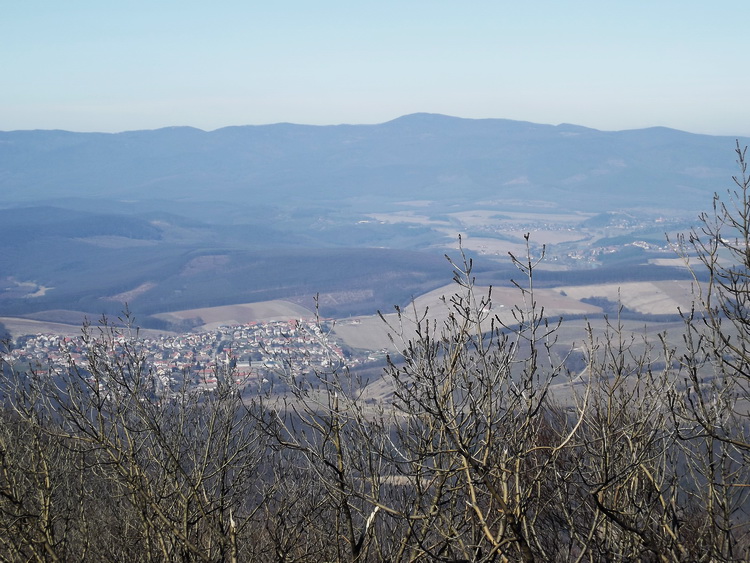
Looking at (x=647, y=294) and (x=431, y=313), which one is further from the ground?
(x=431, y=313)

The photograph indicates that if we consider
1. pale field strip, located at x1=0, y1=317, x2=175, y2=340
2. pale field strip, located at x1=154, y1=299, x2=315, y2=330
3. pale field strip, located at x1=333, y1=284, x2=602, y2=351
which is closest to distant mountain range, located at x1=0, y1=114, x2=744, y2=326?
pale field strip, located at x1=154, y1=299, x2=315, y2=330

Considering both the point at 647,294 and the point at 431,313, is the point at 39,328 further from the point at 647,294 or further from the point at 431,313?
the point at 647,294

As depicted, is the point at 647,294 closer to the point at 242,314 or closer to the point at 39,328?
the point at 242,314

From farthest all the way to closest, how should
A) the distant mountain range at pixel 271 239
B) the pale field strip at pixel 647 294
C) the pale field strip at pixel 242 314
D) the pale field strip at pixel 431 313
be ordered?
the distant mountain range at pixel 271 239 < the pale field strip at pixel 242 314 < the pale field strip at pixel 647 294 < the pale field strip at pixel 431 313

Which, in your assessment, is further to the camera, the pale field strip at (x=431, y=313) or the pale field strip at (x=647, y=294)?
the pale field strip at (x=647, y=294)

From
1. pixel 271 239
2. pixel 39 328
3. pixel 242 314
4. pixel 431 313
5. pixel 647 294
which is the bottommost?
pixel 242 314

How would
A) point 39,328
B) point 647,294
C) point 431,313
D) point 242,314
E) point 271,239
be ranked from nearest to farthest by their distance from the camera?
point 431,313 → point 39,328 → point 647,294 → point 242,314 → point 271,239

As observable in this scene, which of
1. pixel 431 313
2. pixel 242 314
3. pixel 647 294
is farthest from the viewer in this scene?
pixel 242 314

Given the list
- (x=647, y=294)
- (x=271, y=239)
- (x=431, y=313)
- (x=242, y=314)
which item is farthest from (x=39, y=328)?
(x=271, y=239)

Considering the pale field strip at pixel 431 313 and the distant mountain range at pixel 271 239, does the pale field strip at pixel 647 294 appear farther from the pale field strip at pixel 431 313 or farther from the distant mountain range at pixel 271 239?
the distant mountain range at pixel 271 239

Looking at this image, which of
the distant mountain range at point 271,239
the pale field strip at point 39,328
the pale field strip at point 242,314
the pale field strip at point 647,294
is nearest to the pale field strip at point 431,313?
the pale field strip at point 647,294

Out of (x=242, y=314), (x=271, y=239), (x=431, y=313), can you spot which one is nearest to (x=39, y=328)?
(x=242, y=314)

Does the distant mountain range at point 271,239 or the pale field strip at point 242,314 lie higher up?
the distant mountain range at point 271,239

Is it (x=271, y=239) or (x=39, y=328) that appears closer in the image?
(x=39, y=328)
